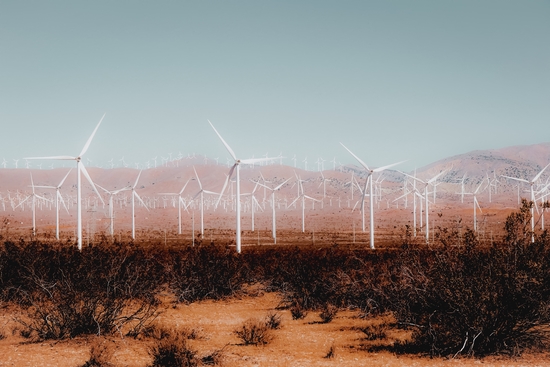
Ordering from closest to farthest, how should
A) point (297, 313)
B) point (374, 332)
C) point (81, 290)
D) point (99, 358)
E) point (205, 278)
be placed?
point (99, 358)
point (374, 332)
point (81, 290)
point (297, 313)
point (205, 278)

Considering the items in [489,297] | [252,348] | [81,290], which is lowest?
[252,348]

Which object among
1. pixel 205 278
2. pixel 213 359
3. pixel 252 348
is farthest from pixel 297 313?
pixel 213 359

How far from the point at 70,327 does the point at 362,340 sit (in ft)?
28.9

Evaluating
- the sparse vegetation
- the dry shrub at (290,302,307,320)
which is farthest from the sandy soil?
the sparse vegetation

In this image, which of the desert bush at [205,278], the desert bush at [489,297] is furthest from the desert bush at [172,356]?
the desert bush at [205,278]

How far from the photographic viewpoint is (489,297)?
13.1m

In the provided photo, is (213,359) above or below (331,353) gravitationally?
above

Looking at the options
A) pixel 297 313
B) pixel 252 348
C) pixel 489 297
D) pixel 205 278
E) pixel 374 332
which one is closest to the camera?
pixel 489 297

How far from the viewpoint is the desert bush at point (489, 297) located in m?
13.1

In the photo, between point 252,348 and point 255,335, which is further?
point 255,335

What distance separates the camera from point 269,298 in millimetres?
25547

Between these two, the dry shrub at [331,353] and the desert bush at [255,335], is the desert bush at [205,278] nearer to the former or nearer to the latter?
the desert bush at [255,335]

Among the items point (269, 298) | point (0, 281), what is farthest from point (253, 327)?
point (0, 281)

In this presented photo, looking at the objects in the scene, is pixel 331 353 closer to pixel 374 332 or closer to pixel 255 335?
pixel 255 335
